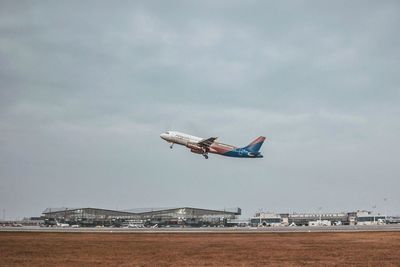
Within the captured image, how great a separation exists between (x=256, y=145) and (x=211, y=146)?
456 inches

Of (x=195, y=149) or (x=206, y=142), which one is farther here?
(x=195, y=149)

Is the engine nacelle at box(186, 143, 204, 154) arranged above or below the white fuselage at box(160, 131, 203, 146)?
below

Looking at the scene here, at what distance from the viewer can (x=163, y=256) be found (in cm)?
4959

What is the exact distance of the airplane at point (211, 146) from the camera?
11631cm

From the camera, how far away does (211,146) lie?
11756 centimetres

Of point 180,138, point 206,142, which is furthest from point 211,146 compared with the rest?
point 180,138

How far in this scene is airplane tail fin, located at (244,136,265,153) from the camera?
119438 mm

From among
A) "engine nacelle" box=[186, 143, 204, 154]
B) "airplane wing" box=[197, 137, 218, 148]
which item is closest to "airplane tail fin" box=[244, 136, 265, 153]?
"airplane wing" box=[197, 137, 218, 148]

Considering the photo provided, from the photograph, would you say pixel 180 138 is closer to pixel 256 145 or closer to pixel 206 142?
pixel 206 142

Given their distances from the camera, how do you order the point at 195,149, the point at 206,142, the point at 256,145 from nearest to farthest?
the point at 206,142 < the point at 195,149 < the point at 256,145

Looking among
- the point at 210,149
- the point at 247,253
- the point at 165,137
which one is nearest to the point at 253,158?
the point at 210,149

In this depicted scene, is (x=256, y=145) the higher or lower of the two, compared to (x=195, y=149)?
higher

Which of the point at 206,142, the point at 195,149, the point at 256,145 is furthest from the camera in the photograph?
the point at 256,145

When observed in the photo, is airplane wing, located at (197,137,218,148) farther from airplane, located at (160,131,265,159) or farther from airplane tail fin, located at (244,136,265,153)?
airplane tail fin, located at (244,136,265,153)
